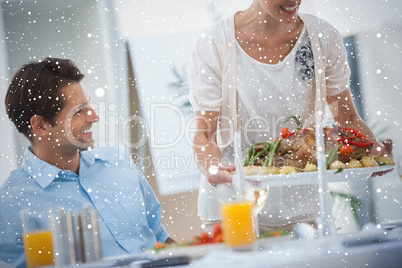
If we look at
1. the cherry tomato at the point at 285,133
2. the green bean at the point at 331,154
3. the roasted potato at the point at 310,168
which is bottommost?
the roasted potato at the point at 310,168

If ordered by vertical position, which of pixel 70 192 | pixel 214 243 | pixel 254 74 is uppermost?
pixel 254 74

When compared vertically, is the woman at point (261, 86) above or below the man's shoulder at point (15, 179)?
above

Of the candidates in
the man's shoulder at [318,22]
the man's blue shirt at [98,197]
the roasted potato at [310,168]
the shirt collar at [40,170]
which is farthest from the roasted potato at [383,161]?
the shirt collar at [40,170]

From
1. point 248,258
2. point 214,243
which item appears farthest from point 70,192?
point 248,258

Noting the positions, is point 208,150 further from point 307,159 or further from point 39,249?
point 39,249

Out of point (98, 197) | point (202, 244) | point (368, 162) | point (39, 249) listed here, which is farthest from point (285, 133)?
point (39, 249)

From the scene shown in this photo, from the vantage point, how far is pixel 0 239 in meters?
0.97

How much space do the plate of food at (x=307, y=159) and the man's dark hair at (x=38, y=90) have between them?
15.3 inches

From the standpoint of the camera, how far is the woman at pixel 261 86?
1101mm

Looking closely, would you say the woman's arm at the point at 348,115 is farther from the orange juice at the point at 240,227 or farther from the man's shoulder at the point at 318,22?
the orange juice at the point at 240,227

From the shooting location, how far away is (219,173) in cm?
110

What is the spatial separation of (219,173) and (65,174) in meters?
0.31

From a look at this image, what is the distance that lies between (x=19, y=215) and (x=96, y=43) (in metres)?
0.38

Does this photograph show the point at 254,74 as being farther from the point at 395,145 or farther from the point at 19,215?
the point at 19,215
